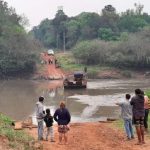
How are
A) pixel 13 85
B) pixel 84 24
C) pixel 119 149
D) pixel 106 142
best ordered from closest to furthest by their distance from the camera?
pixel 119 149
pixel 106 142
pixel 13 85
pixel 84 24

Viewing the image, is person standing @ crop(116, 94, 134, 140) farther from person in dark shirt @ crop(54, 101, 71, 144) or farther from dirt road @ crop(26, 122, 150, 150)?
person in dark shirt @ crop(54, 101, 71, 144)

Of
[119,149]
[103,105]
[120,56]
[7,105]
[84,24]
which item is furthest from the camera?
[84,24]

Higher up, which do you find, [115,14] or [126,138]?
[115,14]

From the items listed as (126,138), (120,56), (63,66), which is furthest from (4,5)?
(126,138)

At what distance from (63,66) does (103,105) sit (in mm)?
37597

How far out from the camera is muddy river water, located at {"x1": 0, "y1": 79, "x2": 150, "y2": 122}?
3484 centimetres

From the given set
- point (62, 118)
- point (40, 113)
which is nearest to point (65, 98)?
point (40, 113)

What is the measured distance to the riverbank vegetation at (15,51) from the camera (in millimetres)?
71375

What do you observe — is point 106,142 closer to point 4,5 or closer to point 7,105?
point 7,105

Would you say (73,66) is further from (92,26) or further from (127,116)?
(127,116)

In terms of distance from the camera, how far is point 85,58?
77.5 m

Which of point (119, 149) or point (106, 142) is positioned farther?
point (106, 142)

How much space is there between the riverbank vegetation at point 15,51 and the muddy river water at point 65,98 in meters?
4.68

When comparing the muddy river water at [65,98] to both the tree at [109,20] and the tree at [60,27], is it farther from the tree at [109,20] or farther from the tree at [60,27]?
the tree at [60,27]
